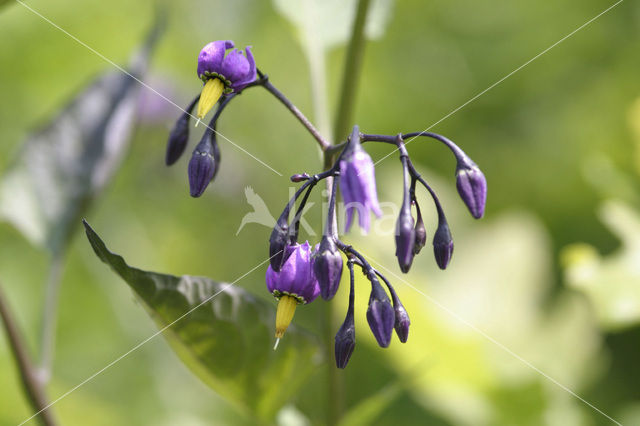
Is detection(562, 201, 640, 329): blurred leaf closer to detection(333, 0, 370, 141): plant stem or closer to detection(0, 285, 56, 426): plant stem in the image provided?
detection(333, 0, 370, 141): plant stem

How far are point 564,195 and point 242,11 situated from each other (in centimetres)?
156

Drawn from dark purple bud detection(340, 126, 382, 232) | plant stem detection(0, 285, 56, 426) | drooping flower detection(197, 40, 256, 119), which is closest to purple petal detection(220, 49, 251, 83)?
drooping flower detection(197, 40, 256, 119)

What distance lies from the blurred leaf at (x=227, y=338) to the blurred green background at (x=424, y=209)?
0.55ft

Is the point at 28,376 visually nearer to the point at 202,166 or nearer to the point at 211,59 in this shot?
the point at 202,166

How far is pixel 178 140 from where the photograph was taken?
3.30ft

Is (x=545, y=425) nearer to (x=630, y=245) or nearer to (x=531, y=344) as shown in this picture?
(x=531, y=344)

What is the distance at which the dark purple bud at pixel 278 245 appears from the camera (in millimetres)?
809

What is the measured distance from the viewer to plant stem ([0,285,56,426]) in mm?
1073

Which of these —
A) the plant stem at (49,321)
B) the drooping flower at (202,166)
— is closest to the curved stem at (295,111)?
the drooping flower at (202,166)

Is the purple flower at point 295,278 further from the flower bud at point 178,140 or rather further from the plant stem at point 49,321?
the plant stem at point 49,321

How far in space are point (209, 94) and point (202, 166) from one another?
0.36 ft

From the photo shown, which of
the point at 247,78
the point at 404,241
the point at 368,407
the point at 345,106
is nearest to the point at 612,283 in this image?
the point at 368,407

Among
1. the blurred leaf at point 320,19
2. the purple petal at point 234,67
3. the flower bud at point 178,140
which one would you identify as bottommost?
the flower bud at point 178,140

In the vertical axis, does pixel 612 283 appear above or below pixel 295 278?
below
